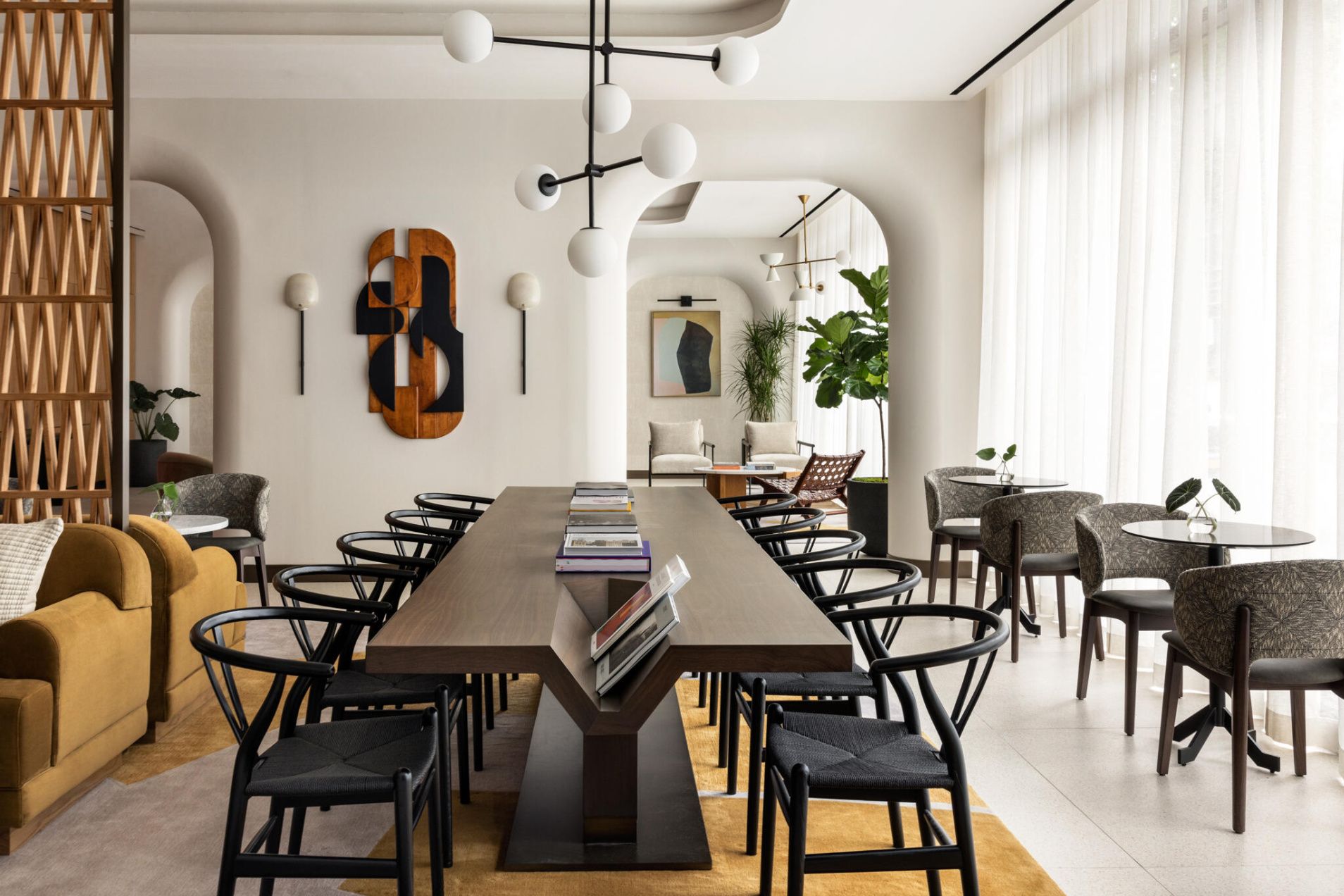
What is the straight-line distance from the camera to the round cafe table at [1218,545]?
10.7 ft

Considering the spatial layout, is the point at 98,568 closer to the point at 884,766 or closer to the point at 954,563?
the point at 884,766

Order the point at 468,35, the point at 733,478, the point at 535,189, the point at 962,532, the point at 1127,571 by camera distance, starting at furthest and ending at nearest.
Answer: the point at 733,478 < the point at 962,532 < the point at 1127,571 < the point at 535,189 < the point at 468,35

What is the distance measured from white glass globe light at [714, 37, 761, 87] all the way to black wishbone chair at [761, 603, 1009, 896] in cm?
185

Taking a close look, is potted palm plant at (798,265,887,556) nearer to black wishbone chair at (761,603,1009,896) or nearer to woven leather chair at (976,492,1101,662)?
woven leather chair at (976,492,1101,662)

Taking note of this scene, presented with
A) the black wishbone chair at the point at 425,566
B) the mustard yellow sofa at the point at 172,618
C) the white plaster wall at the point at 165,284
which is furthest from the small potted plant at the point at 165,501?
the white plaster wall at the point at 165,284

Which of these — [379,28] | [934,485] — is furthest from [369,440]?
[934,485]

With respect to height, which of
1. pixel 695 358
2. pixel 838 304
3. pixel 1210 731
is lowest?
pixel 1210 731

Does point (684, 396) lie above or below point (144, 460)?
above

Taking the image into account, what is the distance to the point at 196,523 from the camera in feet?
15.7

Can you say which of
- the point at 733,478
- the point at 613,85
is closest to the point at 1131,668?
the point at 613,85

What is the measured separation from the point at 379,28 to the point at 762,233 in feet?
26.7

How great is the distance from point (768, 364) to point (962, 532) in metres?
7.90

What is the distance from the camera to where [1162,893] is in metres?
2.48

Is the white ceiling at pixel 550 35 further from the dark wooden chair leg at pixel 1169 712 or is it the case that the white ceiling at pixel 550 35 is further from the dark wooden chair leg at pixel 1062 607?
the dark wooden chair leg at pixel 1169 712
